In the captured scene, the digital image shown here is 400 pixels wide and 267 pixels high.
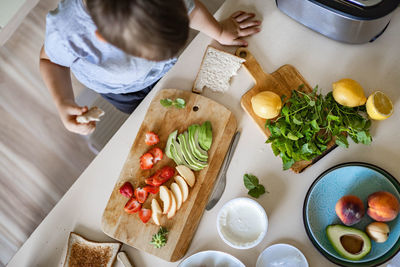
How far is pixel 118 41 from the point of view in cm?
77

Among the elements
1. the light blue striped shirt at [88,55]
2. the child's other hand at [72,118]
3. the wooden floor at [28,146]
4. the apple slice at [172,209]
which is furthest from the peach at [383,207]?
the wooden floor at [28,146]

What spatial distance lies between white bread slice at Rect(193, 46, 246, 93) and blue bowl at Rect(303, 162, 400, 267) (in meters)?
0.48

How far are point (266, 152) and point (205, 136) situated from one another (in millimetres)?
225

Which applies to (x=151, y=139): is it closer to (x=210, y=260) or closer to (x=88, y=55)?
(x=88, y=55)

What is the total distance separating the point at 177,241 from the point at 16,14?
1.64m

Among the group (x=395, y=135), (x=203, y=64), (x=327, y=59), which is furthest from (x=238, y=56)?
(x=395, y=135)

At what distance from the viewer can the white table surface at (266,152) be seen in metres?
1.15

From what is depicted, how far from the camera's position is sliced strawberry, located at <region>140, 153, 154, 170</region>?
120cm

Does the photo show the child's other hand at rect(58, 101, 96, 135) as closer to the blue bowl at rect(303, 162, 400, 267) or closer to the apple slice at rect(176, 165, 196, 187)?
the apple slice at rect(176, 165, 196, 187)

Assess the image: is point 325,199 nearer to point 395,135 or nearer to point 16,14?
point 395,135

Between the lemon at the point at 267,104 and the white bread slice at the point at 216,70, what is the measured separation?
16cm

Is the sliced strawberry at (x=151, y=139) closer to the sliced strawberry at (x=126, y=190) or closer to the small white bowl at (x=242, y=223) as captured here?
the sliced strawberry at (x=126, y=190)

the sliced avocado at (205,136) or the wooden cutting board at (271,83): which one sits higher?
the wooden cutting board at (271,83)

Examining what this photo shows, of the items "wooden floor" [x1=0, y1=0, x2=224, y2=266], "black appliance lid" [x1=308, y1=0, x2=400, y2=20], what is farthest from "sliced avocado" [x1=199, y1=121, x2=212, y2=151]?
"wooden floor" [x1=0, y1=0, x2=224, y2=266]
